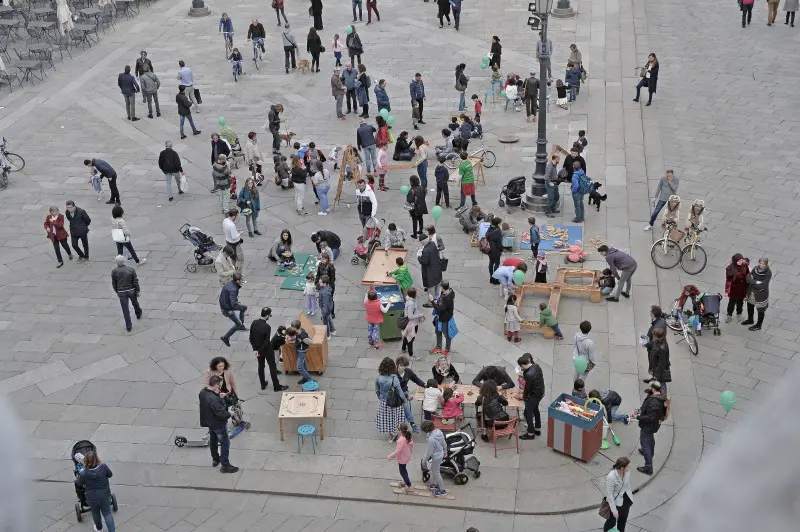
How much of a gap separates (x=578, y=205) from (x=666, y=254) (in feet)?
8.78

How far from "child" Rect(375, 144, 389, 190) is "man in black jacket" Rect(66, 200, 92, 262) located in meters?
7.22

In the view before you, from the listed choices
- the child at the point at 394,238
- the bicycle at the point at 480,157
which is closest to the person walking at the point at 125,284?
the child at the point at 394,238

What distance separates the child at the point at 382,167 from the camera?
914 inches

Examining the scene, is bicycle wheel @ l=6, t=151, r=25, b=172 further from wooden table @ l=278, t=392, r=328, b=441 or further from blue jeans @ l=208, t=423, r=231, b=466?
blue jeans @ l=208, t=423, r=231, b=466

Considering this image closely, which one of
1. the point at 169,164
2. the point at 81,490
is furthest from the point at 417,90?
the point at 81,490

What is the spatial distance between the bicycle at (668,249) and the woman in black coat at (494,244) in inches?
137

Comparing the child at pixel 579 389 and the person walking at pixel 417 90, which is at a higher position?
the person walking at pixel 417 90

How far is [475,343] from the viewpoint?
17109mm

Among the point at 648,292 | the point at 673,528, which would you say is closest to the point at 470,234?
the point at 648,292

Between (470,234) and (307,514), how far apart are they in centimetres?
962

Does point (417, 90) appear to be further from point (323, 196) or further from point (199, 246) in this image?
point (199, 246)

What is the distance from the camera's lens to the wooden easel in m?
22.7

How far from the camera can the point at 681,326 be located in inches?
669

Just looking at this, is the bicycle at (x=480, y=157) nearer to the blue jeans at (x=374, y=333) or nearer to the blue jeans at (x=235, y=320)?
the blue jeans at (x=374, y=333)
